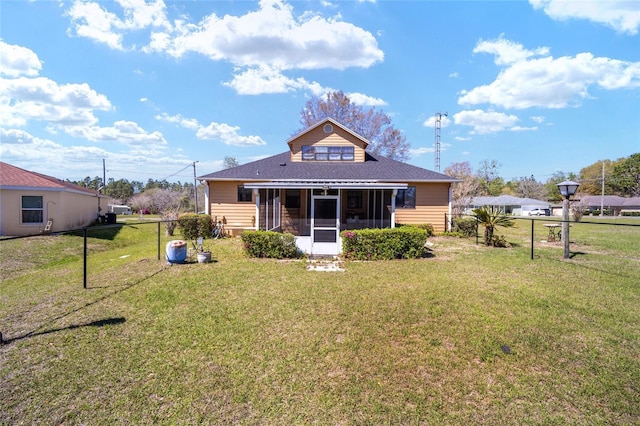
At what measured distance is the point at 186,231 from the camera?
13516 mm

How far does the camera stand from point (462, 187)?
32.6 metres

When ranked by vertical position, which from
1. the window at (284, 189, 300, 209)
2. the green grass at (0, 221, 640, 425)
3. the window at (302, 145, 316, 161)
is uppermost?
the window at (302, 145, 316, 161)

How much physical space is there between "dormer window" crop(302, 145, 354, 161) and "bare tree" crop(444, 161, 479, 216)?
9.50 meters

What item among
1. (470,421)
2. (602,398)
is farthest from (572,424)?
(470,421)

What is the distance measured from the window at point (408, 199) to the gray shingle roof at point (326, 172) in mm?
746

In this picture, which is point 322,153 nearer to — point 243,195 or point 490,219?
point 243,195

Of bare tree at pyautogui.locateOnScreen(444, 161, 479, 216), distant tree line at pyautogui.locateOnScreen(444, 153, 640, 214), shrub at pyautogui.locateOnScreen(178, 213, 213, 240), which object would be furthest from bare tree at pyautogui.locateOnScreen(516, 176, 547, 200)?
shrub at pyautogui.locateOnScreen(178, 213, 213, 240)

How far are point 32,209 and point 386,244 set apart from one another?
16.9 metres

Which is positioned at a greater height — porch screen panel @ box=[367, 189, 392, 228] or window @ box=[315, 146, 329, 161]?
window @ box=[315, 146, 329, 161]

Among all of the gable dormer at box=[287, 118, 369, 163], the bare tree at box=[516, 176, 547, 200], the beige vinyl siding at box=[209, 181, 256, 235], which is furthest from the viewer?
the bare tree at box=[516, 176, 547, 200]

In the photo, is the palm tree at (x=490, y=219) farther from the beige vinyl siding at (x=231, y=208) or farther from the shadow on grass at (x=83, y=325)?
the shadow on grass at (x=83, y=325)

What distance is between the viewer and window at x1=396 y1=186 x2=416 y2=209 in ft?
49.7

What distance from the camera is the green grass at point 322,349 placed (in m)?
2.90

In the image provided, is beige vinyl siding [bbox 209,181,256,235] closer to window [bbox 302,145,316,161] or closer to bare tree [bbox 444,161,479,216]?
window [bbox 302,145,316,161]
